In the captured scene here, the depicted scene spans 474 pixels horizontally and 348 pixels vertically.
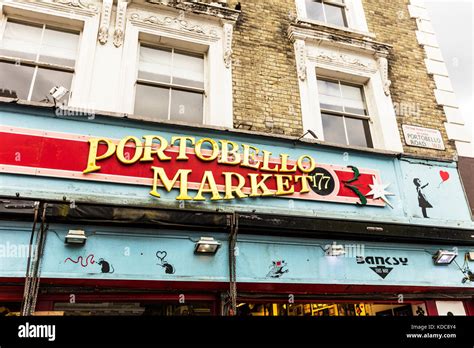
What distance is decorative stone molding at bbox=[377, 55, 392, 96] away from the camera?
7742 mm

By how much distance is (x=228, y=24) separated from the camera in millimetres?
7059

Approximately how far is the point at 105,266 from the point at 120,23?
4.08 metres

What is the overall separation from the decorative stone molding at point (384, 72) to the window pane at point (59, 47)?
5.93 meters

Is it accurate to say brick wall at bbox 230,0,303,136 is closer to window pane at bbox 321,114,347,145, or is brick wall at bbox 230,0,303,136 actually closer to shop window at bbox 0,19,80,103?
window pane at bbox 321,114,347,145

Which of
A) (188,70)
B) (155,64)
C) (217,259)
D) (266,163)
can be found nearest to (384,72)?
(266,163)

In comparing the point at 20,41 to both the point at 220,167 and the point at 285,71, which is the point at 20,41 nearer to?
the point at 220,167

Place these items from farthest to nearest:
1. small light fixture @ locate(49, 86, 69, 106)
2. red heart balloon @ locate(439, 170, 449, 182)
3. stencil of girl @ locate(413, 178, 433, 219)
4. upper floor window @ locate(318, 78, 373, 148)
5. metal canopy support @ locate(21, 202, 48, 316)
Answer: upper floor window @ locate(318, 78, 373, 148) → red heart balloon @ locate(439, 170, 449, 182) → stencil of girl @ locate(413, 178, 433, 219) → small light fixture @ locate(49, 86, 69, 106) → metal canopy support @ locate(21, 202, 48, 316)

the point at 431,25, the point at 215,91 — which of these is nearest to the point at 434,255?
the point at 215,91

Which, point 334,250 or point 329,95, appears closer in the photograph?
point 334,250

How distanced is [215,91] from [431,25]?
6.15 meters

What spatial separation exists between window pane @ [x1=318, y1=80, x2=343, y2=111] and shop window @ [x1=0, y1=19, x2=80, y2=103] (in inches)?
181

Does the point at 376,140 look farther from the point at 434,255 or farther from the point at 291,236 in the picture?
the point at 291,236

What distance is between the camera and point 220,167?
576 centimetres

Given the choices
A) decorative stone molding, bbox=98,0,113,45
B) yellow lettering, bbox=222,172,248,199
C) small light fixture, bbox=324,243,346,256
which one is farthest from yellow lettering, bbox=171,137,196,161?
small light fixture, bbox=324,243,346,256
